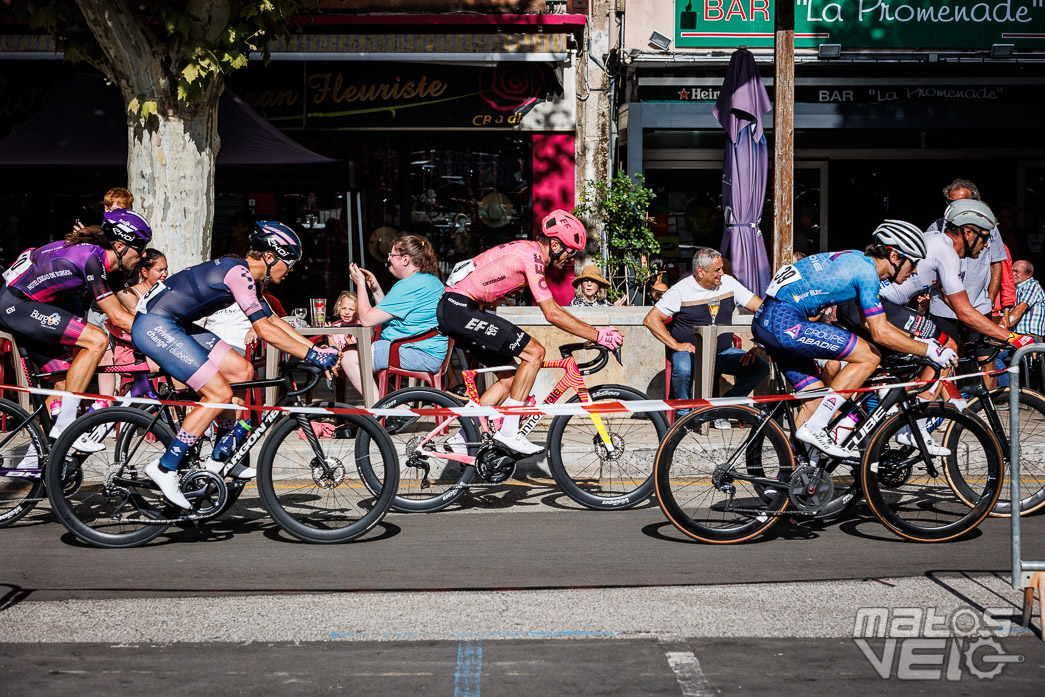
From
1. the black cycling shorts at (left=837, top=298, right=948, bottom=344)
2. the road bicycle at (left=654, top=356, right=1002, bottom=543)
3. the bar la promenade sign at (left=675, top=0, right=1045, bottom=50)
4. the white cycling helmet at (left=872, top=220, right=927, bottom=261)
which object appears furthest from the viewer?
the bar la promenade sign at (left=675, top=0, right=1045, bottom=50)

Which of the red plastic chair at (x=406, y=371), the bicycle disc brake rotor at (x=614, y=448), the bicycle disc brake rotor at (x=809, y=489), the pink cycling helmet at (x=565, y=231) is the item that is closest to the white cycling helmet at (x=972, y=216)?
the bicycle disc brake rotor at (x=809, y=489)

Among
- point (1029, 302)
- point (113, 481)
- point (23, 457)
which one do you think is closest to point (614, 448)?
point (113, 481)

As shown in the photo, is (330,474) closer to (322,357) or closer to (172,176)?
(322,357)

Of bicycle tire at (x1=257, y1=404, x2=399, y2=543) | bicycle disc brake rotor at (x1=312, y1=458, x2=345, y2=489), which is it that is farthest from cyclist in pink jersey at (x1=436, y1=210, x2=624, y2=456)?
bicycle disc brake rotor at (x1=312, y1=458, x2=345, y2=489)

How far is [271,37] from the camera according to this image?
418 inches

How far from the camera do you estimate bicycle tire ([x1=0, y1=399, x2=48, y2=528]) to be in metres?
6.55

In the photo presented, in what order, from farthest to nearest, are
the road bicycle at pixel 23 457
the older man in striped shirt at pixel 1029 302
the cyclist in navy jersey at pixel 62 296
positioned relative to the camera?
the older man in striped shirt at pixel 1029 302
the cyclist in navy jersey at pixel 62 296
the road bicycle at pixel 23 457

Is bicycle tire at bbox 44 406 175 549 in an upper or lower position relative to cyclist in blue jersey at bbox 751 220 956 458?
lower

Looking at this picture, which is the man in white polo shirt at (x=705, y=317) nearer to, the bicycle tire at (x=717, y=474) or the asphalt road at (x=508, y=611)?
the asphalt road at (x=508, y=611)

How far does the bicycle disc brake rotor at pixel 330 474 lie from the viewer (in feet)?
20.8

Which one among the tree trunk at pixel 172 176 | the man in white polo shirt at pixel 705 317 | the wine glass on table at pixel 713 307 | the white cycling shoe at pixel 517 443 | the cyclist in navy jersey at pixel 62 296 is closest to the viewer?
the white cycling shoe at pixel 517 443

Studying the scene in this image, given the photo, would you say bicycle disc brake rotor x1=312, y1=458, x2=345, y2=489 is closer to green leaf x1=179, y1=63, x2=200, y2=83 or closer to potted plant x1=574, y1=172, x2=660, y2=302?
green leaf x1=179, y1=63, x2=200, y2=83

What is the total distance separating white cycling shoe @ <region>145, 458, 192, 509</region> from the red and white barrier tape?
368 mm

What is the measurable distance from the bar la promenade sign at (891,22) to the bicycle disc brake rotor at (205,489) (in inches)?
432
